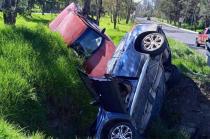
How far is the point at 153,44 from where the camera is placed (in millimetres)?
10148

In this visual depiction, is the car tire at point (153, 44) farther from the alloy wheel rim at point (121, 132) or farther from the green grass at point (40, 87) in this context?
the alloy wheel rim at point (121, 132)

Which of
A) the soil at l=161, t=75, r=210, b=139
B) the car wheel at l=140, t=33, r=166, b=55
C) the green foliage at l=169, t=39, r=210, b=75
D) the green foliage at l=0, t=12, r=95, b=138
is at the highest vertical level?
the car wheel at l=140, t=33, r=166, b=55

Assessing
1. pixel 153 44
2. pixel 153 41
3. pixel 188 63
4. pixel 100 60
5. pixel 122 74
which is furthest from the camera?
pixel 188 63

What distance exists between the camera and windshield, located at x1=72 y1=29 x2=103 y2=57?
425 inches

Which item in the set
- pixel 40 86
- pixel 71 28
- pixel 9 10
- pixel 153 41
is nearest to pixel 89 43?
pixel 71 28

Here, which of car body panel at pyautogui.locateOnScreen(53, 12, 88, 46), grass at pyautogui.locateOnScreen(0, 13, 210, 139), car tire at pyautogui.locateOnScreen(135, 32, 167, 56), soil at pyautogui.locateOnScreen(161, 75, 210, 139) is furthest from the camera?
car body panel at pyautogui.locateOnScreen(53, 12, 88, 46)

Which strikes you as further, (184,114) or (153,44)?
(184,114)

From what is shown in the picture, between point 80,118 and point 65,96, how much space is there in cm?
50

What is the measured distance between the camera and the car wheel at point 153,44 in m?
9.79

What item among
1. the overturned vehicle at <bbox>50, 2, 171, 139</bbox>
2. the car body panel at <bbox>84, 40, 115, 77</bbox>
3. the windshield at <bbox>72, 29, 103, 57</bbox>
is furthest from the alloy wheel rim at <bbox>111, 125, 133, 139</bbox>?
the windshield at <bbox>72, 29, 103, 57</bbox>

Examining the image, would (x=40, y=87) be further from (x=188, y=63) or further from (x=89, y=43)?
(x=188, y=63)

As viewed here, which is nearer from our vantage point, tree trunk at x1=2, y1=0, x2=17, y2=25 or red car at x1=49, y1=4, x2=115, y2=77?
red car at x1=49, y1=4, x2=115, y2=77

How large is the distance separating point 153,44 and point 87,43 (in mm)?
1615

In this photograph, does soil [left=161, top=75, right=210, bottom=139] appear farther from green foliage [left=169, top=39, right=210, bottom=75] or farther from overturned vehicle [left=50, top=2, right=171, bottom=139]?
green foliage [left=169, top=39, right=210, bottom=75]
